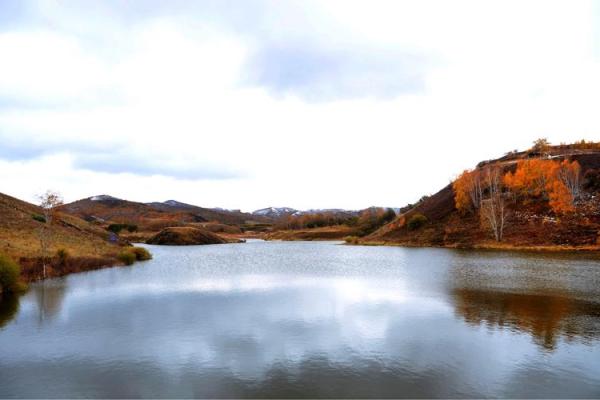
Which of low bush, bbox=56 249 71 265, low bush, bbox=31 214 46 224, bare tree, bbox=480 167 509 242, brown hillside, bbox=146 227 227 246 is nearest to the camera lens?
low bush, bbox=56 249 71 265

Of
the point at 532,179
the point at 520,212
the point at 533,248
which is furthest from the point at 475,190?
A: the point at 533,248

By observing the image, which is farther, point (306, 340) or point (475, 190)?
point (475, 190)

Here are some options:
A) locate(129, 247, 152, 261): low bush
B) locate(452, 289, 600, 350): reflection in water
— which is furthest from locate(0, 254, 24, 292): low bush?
locate(452, 289, 600, 350): reflection in water

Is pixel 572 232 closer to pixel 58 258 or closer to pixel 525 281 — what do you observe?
pixel 525 281

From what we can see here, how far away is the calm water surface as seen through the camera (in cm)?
1538

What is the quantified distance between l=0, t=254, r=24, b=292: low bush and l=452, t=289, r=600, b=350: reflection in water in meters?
37.8

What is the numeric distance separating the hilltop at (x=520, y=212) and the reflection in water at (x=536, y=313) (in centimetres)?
5524

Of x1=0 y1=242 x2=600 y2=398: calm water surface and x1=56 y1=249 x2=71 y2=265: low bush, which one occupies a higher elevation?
x1=56 y1=249 x2=71 y2=265: low bush

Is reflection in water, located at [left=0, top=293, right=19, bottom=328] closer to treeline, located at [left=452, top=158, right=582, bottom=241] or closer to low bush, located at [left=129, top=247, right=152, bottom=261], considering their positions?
low bush, located at [left=129, top=247, right=152, bottom=261]

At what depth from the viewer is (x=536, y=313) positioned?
2648 centimetres

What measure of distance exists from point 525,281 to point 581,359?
24.7 meters

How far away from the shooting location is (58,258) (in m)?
50.6

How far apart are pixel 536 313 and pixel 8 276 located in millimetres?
42840

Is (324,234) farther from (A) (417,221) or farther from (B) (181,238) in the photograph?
(A) (417,221)
